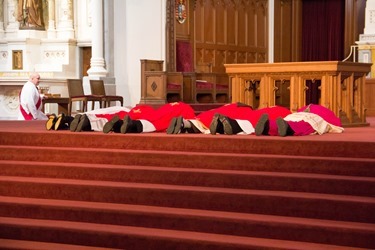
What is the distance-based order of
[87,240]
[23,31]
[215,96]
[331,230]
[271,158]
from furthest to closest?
[23,31]
[215,96]
[271,158]
[87,240]
[331,230]

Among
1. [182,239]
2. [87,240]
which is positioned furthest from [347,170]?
[87,240]

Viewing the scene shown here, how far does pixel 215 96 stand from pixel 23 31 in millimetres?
4598

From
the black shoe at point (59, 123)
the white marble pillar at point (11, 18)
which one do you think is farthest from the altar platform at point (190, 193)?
the white marble pillar at point (11, 18)

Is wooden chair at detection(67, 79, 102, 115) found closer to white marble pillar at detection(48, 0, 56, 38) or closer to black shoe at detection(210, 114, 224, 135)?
white marble pillar at detection(48, 0, 56, 38)

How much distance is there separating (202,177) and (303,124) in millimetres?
1356

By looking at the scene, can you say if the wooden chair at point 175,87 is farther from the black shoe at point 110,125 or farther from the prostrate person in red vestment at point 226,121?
the black shoe at point 110,125

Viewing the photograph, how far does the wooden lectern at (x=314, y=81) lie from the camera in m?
8.27

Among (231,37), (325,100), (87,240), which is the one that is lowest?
(87,240)

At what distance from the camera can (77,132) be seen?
280 inches

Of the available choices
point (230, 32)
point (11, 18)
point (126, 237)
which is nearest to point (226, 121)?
point (126, 237)

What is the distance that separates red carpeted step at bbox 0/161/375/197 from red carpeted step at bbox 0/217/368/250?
0.67m

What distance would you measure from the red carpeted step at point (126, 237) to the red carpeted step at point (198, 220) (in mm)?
72

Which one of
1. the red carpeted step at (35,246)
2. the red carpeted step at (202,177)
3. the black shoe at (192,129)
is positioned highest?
the black shoe at (192,129)

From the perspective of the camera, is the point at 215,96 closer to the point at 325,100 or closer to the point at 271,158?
the point at 325,100
